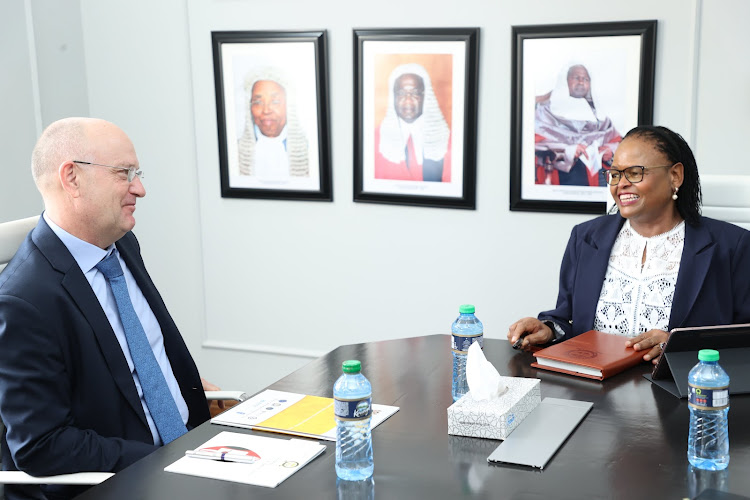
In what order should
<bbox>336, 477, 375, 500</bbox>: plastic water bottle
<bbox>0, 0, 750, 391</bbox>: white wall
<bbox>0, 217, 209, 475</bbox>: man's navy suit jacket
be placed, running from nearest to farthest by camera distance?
<bbox>336, 477, 375, 500</bbox>: plastic water bottle < <bbox>0, 217, 209, 475</bbox>: man's navy suit jacket < <bbox>0, 0, 750, 391</bbox>: white wall

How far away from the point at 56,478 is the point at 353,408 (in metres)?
0.83

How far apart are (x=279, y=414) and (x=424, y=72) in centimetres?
249

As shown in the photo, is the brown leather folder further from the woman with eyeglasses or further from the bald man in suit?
the bald man in suit

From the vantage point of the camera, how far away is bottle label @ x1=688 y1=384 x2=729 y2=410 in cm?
179

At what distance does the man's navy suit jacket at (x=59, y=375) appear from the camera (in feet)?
6.89

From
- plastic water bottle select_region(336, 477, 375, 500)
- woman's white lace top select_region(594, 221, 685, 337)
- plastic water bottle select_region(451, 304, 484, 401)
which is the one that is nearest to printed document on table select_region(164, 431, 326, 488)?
plastic water bottle select_region(336, 477, 375, 500)

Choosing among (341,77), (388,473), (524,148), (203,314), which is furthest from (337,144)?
(388,473)

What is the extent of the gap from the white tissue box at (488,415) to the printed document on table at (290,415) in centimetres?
21

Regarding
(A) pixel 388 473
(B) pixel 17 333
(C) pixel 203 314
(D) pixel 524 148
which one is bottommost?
(C) pixel 203 314

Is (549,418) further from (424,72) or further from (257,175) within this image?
(257,175)

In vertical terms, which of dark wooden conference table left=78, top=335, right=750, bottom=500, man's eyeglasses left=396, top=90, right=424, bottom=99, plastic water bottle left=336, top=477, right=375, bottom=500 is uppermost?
man's eyeglasses left=396, top=90, right=424, bottom=99

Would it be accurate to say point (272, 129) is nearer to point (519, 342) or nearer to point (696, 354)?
point (519, 342)

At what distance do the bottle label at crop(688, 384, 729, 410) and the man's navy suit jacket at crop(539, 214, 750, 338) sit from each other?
1.04m

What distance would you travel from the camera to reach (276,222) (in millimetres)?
4727
